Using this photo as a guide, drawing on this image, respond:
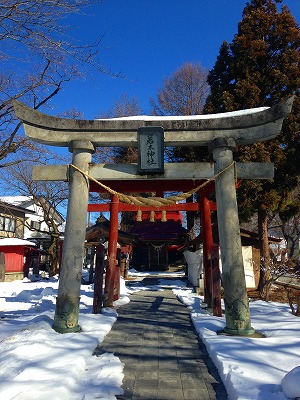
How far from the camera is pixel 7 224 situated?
94.3 ft

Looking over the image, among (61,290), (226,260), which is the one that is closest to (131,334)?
(61,290)

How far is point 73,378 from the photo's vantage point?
3518 millimetres

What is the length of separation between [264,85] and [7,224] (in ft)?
80.7

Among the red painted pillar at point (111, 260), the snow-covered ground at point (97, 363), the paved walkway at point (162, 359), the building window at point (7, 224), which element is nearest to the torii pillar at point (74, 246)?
the snow-covered ground at point (97, 363)

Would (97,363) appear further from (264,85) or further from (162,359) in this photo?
(264,85)

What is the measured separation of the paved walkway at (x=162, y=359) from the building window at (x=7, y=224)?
927 inches

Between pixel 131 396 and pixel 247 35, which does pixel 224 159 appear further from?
pixel 247 35

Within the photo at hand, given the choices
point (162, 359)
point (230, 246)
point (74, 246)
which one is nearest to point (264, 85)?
point (230, 246)

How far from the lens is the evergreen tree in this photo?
13.0 metres

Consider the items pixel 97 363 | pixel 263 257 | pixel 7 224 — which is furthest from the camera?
pixel 7 224

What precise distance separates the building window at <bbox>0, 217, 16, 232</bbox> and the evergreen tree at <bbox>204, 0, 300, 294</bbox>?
70.2 feet

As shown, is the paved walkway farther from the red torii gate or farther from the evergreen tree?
the evergreen tree

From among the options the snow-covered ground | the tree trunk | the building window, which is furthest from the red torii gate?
the building window

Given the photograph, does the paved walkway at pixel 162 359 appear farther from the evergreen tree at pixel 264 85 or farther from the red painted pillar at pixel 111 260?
the evergreen tree at pixel 264 85
